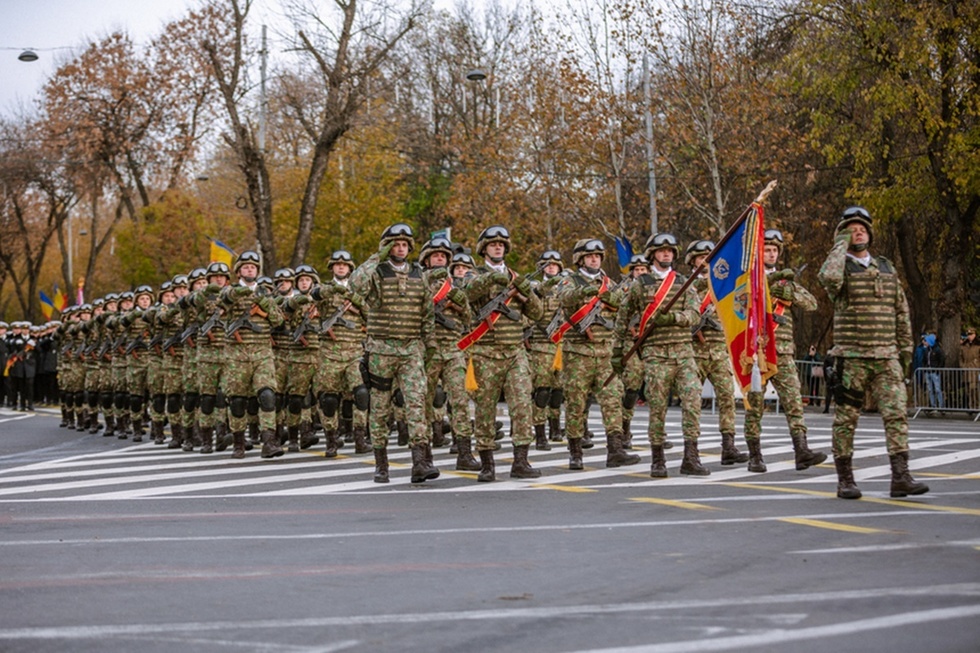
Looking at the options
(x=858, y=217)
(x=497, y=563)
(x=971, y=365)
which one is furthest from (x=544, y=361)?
(x=971, y=365)

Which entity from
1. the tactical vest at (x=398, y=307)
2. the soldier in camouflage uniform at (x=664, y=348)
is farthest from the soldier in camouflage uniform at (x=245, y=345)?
the soldier in camouflage uniform at (x=664, y=348)

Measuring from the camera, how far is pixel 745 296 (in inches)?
476

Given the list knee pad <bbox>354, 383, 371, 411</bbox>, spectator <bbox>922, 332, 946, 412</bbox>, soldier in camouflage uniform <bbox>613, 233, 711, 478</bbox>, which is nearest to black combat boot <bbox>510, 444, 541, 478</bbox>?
soldier in camouflage uniform <bbox>613, 233, 711, 478</bbox>

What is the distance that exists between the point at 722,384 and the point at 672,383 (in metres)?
1.57

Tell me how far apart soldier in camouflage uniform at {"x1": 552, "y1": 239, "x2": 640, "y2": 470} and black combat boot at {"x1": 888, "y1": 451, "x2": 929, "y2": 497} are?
3600mm

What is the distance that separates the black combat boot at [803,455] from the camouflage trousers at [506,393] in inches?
103

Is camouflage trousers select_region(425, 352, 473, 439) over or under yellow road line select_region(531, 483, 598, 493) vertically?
over

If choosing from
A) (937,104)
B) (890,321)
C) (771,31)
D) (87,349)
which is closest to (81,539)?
(890,321)

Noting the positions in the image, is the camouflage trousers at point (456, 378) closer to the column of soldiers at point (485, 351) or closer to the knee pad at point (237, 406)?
the column of soldiers at point (485, 351)

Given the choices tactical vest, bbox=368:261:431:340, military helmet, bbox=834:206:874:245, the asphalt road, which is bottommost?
the asphalt road

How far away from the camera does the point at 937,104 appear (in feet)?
90.3

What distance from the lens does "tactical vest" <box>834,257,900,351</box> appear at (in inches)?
424

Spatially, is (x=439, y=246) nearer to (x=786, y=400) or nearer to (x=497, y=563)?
(x=786, y=400)

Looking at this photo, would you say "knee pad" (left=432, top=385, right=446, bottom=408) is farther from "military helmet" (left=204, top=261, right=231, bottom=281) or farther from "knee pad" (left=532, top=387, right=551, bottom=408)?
"military helmet" (left=204, top=261, right=231, bottom=281)
